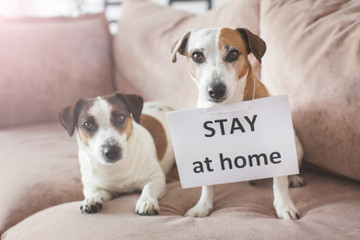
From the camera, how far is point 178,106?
5.72 ft

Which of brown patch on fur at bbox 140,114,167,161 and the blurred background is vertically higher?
the blurred background

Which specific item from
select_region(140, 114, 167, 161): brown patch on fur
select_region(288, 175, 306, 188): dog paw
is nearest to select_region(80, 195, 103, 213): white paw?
select_region(140, 114, 167, 161): brown patch on fur

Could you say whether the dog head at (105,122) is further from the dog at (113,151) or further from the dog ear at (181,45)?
the dog ear at (181,45)

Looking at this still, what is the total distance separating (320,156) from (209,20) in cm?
80

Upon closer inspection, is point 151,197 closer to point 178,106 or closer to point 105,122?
point 105,122

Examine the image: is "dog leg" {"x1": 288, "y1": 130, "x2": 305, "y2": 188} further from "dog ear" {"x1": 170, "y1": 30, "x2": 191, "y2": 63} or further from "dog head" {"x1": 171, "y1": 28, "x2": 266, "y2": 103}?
"dog ear" {"x1": 170, "y1": 30, "x2": 191, "y2": 63}

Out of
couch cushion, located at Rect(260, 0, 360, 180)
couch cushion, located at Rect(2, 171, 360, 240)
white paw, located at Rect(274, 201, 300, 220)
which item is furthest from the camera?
couch cushion, located at Rect(260, 0, 360, 180)

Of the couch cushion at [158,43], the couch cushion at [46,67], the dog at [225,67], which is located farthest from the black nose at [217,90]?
the couch cushion at [46,67]

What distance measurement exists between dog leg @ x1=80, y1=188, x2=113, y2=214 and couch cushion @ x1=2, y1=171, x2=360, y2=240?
2 cm

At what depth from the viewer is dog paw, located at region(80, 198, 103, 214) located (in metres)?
1.06

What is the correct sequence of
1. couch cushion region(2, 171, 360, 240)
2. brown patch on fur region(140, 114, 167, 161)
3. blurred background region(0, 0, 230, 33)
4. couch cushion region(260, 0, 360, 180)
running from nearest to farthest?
couch cushion region(2, 171, 360, 240) < couch cushion region(260, 0, 360, 180) < brown patch on fur region(140, 114, 167, 161) < blurred background region(0, 0, 230, 33)

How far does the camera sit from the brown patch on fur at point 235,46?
0.92 meters

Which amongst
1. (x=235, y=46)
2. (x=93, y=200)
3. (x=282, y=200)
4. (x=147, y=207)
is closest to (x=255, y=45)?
(x=235, y=46)

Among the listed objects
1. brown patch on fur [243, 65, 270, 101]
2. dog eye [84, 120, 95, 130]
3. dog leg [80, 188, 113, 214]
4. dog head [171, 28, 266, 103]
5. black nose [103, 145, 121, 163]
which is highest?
dog head [171, 28, 266, 103]
